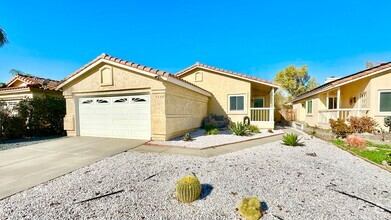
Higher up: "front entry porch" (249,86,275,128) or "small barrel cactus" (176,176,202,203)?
"front entry porch" (249,86,275,128)

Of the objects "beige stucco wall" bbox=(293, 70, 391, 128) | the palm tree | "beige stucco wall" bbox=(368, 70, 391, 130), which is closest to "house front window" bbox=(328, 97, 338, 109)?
"beige stucco wall" bbox=(293, 70, 391, 128)

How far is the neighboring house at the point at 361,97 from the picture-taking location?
11.1 m

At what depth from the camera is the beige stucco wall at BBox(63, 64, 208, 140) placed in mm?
8562

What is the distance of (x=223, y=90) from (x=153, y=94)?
24.4ft

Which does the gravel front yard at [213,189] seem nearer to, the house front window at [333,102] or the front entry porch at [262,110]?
the front entry porch at [262,110]

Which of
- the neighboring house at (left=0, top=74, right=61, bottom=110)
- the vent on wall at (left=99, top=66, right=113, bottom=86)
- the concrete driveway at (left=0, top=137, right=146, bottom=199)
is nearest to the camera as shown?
the concrete driveway at (left=0, top=137, right=146, bottom=199)

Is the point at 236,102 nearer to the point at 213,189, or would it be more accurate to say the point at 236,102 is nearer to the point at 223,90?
the point at 223,90

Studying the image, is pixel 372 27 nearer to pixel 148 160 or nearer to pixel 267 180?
pixel 267 180

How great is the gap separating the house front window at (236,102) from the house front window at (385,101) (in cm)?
902

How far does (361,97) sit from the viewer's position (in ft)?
41.5

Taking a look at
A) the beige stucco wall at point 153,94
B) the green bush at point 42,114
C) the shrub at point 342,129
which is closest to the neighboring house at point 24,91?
the green bush at point 42,114

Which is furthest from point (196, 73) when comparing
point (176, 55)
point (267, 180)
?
point (267, 180)

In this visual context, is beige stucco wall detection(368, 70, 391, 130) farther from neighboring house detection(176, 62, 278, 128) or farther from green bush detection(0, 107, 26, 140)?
green bush detection(0, 107, 26, 140)

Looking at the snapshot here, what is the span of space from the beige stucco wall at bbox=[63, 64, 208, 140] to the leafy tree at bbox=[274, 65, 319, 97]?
3200cm
